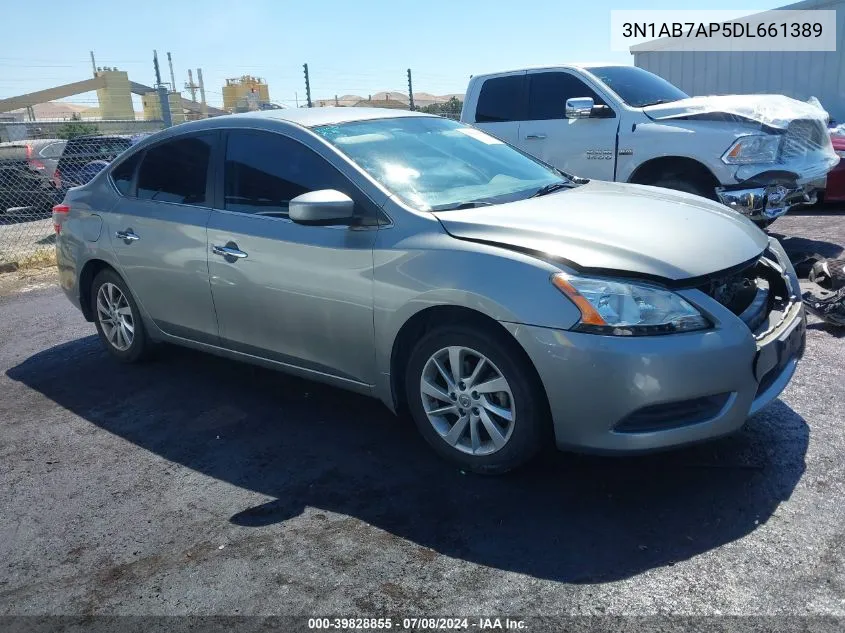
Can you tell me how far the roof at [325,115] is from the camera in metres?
4.52

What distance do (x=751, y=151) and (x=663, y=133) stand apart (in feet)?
2.69

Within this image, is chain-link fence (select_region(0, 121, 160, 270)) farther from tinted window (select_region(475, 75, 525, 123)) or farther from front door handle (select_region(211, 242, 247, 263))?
front door handle (select_region(211, 242, 247, 263))

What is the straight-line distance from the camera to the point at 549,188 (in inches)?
176

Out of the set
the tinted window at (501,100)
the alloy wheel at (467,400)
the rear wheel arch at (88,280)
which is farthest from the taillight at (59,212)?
the tinted window at (501,100)

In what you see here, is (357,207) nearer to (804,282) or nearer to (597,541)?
(597,541)

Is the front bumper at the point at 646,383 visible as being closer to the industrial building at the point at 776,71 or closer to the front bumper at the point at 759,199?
the front bumper at the point at 759,199

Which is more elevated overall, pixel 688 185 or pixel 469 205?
pixel 469 205

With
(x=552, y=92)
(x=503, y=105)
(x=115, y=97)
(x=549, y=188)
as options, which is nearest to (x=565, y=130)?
(x=552, y=92)

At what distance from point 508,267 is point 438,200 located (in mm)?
772

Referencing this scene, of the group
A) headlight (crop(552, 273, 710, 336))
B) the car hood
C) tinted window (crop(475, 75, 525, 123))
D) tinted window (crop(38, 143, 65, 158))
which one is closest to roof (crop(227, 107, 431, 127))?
the car hood

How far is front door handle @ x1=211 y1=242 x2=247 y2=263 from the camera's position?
443 cm

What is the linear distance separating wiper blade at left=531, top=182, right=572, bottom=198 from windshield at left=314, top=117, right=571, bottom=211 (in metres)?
0.03

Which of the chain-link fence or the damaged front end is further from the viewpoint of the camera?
the chain-link fence

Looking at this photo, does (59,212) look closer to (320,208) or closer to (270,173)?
(270,173)
